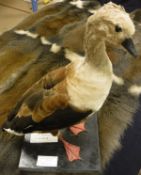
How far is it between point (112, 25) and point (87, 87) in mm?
151

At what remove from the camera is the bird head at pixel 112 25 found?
66 centimetres

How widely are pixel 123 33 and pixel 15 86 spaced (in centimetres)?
48

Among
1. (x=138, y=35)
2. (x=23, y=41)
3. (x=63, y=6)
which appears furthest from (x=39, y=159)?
(x=63, y=6)

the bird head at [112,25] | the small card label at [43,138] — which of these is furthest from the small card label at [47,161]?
the bird head at [112,25]

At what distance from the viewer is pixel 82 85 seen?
0.73 meters

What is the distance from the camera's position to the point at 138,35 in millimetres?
1239

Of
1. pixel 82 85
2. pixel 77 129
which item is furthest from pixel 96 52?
pixel 77 129

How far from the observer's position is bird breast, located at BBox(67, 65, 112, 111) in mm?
733

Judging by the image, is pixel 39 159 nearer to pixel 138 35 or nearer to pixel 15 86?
pixel 15 86

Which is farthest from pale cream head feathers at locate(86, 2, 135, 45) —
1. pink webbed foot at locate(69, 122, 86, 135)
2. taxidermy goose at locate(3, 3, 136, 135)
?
pink webbed foot at locate(69, 122, 86, 135)

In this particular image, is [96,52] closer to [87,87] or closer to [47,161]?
[87,87]

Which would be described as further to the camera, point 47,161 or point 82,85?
point 47,161

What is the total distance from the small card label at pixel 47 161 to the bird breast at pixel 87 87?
196 mm

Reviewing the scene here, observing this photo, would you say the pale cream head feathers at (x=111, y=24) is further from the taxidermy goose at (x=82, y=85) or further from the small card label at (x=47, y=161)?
the small card label at (x=47, y=161)
